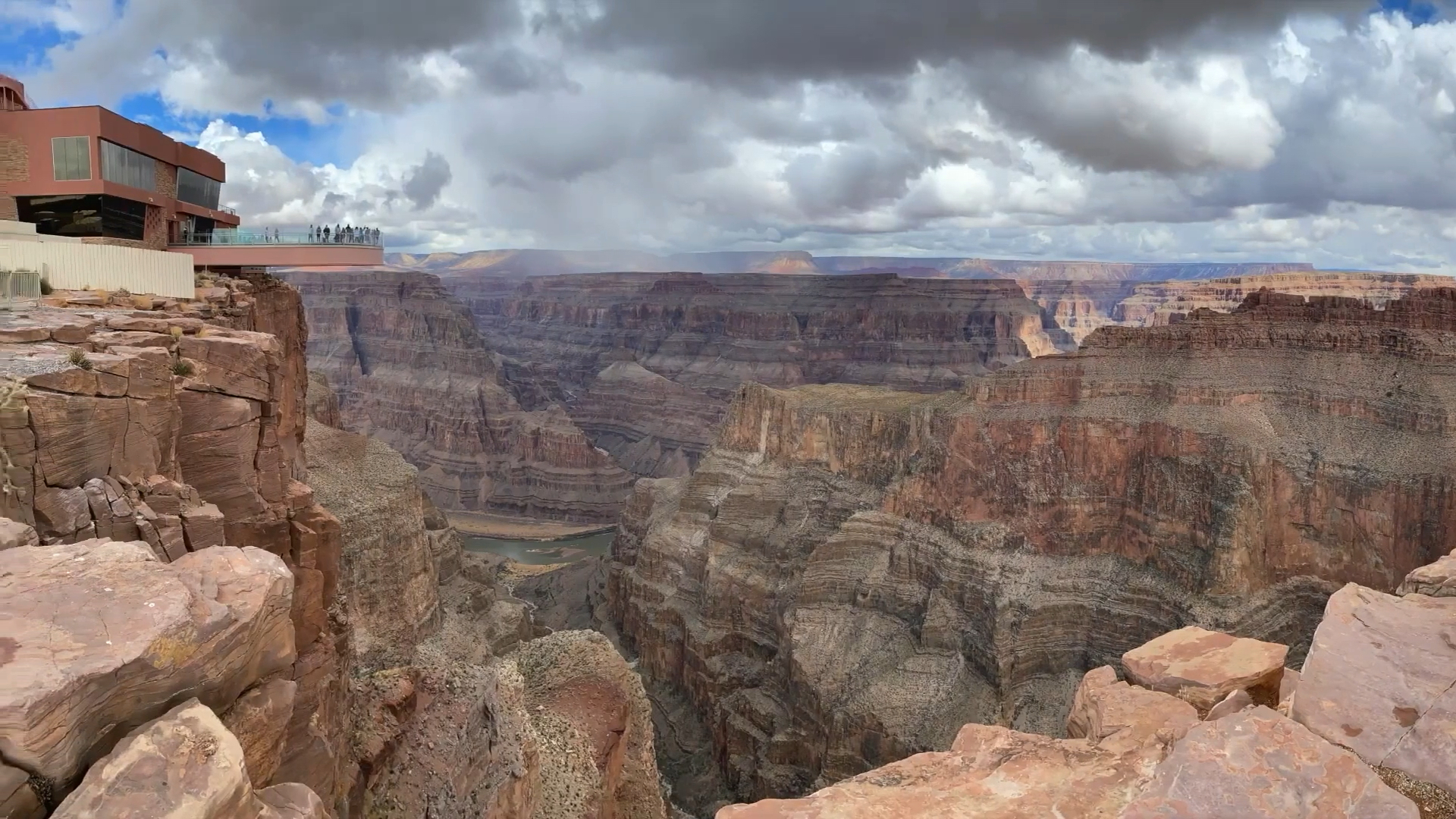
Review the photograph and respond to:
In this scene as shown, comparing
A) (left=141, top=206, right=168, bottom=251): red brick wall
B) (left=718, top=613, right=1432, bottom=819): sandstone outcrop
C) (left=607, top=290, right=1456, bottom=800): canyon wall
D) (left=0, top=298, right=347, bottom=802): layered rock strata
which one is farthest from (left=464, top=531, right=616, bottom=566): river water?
(left=718, top=613, right=1432, bottom=819): sandstone outcrop

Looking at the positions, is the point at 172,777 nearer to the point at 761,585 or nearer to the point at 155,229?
the point at 155,229

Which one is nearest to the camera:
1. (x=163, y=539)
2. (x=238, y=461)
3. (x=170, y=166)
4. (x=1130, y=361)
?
(x=163, y=539)

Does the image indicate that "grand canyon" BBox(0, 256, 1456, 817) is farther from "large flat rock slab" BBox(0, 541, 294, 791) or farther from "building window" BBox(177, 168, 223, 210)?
"building window" BBox(177, 168, 223, 210)

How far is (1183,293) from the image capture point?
135250 mm

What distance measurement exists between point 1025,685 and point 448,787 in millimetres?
28689

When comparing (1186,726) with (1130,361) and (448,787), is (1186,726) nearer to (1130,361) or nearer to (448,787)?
(448,787)

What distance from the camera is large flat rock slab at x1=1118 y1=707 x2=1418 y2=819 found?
852cm

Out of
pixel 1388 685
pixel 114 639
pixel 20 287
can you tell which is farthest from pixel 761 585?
pixel 114 639

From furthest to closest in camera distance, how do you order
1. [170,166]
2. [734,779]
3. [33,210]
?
[734,779] < [170,166] < [33,210]

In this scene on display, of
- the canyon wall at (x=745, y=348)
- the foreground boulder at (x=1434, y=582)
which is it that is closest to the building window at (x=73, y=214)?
the foreground boulder at (x=1434, y=582)

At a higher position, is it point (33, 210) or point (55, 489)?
point (33, 210)

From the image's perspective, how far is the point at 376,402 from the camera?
117938mm

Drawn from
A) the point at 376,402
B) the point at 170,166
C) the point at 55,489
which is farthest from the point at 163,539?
the point at 376,402

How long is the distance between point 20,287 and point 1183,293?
144161 millimetres
